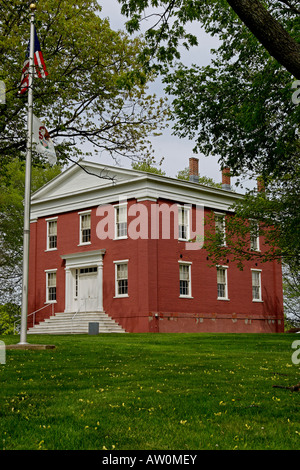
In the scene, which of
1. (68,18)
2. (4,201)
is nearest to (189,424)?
(68,18)

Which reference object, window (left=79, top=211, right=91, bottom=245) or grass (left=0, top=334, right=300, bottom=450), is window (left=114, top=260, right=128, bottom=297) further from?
grass (left=0, top=334, right=300, bottom=450)

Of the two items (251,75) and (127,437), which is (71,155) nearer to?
(251,75)

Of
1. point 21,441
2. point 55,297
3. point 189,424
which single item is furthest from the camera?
point 55,297

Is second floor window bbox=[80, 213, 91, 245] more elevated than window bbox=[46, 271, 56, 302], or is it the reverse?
second floor window bbox=[80, 213, 91, 245]

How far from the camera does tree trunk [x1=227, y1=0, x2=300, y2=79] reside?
8953 millimetres

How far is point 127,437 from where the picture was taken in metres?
5.90

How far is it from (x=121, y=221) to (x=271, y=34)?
25556 millimetres

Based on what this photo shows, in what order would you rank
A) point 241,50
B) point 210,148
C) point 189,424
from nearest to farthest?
point 189,424 → point 241,50 → point 210,148

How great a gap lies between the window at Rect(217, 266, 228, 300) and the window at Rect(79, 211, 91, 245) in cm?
863

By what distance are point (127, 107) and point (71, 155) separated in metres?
3.18

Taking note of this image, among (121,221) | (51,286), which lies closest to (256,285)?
(121,221)

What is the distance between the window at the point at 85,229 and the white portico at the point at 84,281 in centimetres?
120

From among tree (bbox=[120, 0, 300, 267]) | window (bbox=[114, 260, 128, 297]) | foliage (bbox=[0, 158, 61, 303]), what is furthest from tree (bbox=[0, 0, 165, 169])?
foliage (bbox=[0, 158, 61, 303])
